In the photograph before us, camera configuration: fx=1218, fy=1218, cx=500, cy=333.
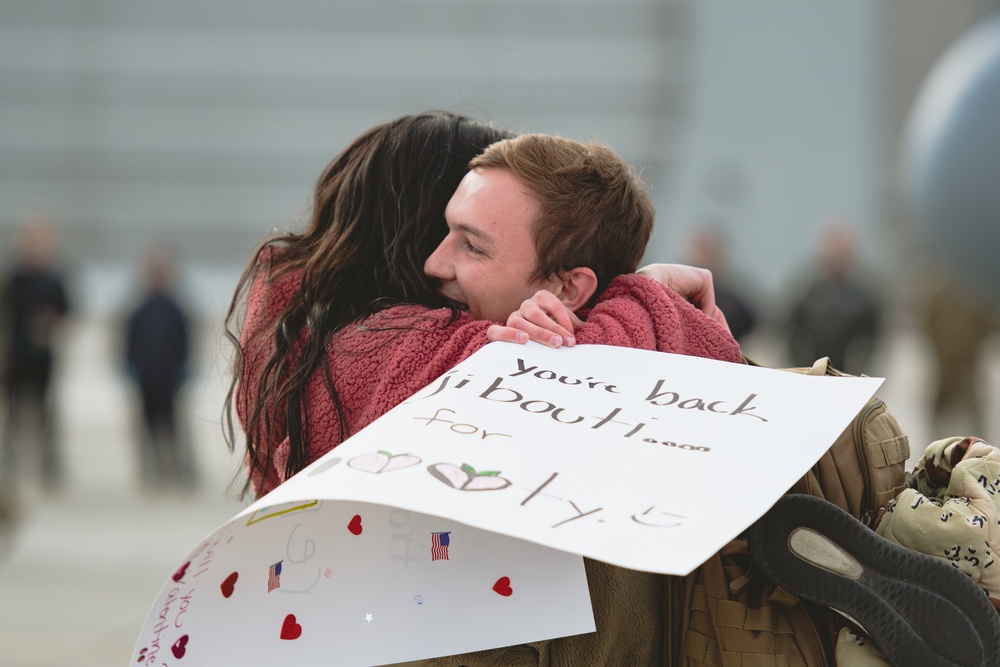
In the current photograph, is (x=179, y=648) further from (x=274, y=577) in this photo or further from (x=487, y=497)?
(x=487, y=497)

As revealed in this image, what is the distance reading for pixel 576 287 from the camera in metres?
1.82

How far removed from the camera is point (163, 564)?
6.08 meters

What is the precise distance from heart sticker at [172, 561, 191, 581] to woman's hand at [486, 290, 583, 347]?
1.63 feet

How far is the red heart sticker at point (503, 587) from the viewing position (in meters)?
1.43

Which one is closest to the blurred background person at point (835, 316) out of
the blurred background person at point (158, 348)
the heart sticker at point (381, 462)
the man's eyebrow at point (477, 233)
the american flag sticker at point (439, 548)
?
the blurred background person at point (158, 348)

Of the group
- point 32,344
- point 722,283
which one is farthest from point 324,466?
point 32,344

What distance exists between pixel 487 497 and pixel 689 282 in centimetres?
81

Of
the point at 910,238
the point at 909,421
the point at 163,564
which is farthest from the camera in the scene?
the point at 910,238

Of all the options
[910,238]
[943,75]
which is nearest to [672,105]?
[910,238]

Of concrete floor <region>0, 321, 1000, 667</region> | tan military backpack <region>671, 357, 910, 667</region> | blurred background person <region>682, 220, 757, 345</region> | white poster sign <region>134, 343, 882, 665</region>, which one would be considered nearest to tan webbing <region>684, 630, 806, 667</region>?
tan military backpack <region>671, 357, 910, 667</region>

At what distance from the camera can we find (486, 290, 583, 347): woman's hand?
1.64 m

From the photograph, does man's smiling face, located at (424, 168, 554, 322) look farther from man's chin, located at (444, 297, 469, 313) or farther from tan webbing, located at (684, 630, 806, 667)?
tan webbing, located at (684, 630, 806, 667)

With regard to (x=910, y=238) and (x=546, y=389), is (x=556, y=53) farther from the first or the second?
(x=546, y=389)

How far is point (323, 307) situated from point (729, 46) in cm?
2098
